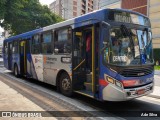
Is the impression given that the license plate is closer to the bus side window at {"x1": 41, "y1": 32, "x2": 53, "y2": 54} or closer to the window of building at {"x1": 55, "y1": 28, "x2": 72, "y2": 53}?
the window of building at {"x1": 55, "y1": 28, "x2": 72, "y2": 53}

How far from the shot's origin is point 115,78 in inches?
281

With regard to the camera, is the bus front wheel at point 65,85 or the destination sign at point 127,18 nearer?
the destination sign at point 127,18

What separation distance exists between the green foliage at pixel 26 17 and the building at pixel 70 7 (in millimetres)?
59752

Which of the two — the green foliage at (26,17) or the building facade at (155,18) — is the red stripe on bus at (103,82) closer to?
the green foliage at (26,17)

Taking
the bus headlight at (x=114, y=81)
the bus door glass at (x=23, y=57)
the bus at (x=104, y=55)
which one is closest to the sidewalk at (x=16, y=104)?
the bus at (x=104, y=55)

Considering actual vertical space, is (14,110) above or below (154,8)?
below

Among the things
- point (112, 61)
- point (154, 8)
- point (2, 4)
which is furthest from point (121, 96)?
A: point (154, 8)

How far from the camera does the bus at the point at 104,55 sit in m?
7.24

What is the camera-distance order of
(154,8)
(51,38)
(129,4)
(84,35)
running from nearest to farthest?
(84,35)
(51,38)
(154,8)
(129,4)

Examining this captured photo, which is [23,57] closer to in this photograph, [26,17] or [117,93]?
[117,93]

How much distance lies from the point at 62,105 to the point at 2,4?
66.8 ft

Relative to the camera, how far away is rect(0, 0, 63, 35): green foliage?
30434 mm

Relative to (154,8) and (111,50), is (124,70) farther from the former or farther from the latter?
(154,8)

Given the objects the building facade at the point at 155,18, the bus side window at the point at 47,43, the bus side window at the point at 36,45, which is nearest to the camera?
the bus side window at the point at 47,43
